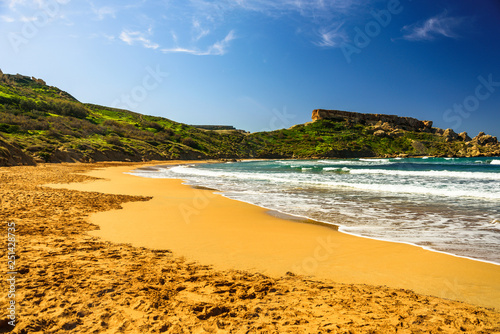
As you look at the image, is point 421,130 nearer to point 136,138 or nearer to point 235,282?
point 136,138

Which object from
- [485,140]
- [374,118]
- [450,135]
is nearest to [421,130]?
[374,118]

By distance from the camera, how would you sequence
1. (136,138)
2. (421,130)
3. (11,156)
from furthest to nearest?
(421,130) < (136,138) < (11,156)

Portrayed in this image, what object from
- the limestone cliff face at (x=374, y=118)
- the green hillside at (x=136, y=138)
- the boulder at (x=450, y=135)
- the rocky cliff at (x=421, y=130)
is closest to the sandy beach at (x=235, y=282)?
the green hillside at (x=136, y=138)

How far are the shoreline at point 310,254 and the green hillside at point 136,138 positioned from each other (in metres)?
24.8

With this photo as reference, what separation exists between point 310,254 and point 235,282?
191cm

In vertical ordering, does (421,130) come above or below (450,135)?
above

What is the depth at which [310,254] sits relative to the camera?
506cm

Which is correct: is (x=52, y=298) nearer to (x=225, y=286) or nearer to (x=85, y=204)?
(x=225, y=286)

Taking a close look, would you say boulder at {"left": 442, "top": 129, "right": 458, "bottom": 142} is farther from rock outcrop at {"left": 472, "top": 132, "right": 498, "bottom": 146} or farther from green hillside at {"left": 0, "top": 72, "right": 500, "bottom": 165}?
rock outcrop at {"left": 472, "top": 132, "right": 498, "bottom": 146}

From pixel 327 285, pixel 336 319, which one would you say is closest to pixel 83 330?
pixel 336 319

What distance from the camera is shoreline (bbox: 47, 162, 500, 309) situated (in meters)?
3.88

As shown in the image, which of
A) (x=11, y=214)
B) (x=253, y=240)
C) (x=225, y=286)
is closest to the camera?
(x=225, y=286)

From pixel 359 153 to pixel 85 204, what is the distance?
3632 inches

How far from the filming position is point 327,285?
12.2 feet
